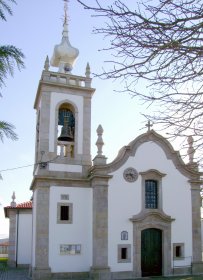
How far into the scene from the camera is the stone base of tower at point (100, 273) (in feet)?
61.6

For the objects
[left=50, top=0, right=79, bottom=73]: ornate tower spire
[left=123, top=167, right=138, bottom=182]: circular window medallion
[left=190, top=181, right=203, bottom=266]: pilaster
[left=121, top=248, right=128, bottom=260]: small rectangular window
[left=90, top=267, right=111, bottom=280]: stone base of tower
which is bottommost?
[left=90, top=267, right=111, bottom=280]: stone base of tower

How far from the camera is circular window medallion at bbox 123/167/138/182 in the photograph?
20.6m

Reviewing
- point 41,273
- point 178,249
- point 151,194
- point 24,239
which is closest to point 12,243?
point 24,239

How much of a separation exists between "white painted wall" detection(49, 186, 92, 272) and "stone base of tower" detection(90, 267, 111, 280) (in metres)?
0.77

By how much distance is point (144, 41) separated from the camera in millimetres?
4914

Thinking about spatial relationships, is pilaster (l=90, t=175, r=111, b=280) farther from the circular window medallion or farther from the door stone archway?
the door stone archway

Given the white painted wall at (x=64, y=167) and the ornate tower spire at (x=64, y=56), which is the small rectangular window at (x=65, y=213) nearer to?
the white painted wall at (x=64, y=167)

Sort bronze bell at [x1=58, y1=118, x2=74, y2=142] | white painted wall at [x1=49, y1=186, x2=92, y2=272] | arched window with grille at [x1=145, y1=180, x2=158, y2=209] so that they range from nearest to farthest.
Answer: white painted wall at [x1=49, y1=186, x2=92, y2=272] → arched window with grille at [x1=145, y1=180, x2=158, y2=209] → bronze bell at [x1=58, y1=118, x2=74, y2=142]

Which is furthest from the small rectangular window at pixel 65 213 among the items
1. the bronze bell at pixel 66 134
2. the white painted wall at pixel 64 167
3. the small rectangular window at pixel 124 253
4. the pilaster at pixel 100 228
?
the bronze bell at pixel 66 134

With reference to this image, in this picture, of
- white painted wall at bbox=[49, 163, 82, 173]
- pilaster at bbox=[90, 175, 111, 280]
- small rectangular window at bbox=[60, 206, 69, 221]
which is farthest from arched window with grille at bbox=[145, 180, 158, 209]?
small rectangular window at bbox=[60, 206, 69, 221]

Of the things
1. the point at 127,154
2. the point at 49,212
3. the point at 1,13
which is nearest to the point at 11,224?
the point at 49,212

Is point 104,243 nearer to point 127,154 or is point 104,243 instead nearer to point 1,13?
point 127,154

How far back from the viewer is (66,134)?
21203mm

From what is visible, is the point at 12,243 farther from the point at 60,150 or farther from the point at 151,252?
the point at 151,252
